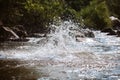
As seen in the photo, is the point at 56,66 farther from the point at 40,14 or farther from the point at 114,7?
the point at 114,7

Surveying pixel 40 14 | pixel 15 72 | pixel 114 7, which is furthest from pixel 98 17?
pixel 15 72

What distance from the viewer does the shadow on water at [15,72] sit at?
10523 millimetres

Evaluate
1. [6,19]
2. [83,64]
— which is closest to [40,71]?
[83,64]

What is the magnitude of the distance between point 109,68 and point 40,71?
2.31 metres

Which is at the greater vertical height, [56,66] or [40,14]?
[56,66]

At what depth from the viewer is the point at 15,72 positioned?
11.4m

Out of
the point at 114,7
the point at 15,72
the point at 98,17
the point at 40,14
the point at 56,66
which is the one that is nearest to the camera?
the point at 15,72

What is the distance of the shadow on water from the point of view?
10523 millimetres

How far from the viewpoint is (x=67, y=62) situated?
44.6 feet

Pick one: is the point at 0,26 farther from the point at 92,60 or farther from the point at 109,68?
the point at 109,68

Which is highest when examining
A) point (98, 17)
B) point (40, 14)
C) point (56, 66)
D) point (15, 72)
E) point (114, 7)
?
point (15, 72)

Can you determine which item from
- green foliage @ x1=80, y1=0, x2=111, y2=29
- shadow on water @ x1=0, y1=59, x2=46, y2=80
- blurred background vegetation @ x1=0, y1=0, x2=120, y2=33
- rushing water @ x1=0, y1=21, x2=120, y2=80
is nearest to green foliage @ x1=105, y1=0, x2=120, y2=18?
blurred background vegetation @ x1=0, y1=0, x2=120, y2=33

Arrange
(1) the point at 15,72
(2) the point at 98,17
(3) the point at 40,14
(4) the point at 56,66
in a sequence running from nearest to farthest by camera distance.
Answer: (1) the point at 15,72, (4) the point at 56,66, (3) the point at 40,14, (2) the point at 98,17

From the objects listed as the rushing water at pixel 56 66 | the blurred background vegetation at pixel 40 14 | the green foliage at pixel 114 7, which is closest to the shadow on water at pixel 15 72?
the rushing water at pixel 56 66
